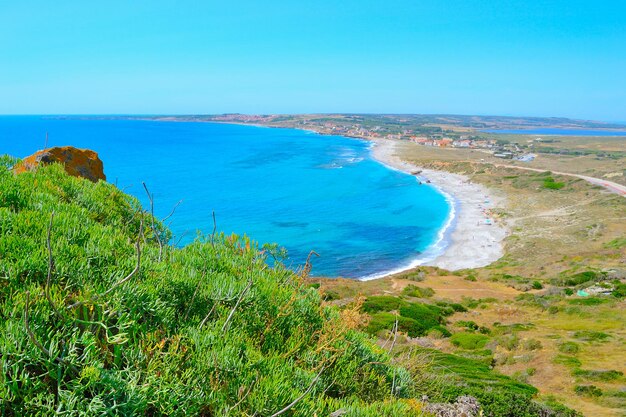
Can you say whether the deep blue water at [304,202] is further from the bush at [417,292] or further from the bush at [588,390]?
the bush at [588,390]

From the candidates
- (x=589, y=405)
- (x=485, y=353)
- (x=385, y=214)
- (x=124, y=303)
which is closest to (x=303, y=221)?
(x=385, y=214)

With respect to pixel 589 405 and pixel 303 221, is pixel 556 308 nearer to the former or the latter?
pixel 589 405

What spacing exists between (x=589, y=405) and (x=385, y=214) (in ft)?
154

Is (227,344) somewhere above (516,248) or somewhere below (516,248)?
above

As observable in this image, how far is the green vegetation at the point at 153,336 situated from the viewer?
262 centimetres

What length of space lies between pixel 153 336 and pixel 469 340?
19145mm

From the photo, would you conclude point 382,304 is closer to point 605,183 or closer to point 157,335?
point 157,335

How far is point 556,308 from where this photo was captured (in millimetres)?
24922

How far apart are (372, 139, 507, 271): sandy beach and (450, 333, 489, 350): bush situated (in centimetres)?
1899

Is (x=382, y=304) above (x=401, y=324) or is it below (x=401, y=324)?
below

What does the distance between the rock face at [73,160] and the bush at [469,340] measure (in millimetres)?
17081

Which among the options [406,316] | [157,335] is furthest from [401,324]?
[157,335]

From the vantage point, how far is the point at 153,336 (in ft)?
10.4

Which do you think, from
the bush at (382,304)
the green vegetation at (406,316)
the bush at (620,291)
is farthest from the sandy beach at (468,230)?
→ the bush at (382,304)
